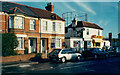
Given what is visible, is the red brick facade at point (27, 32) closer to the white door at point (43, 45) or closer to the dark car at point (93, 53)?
the white door at point (43, 45)

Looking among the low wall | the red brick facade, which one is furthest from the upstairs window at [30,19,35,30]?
the low wall

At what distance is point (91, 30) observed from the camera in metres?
38.2

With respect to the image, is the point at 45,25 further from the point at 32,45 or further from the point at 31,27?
the point at 32,45

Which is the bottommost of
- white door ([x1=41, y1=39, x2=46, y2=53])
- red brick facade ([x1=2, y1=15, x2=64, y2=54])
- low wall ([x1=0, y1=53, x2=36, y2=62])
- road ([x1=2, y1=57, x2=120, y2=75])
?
road ([x1=2, y1=57, x2=120, y2=75])

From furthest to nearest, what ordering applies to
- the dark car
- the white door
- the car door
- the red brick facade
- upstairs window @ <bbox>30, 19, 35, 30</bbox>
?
the white door < upstairs window @ <bbox>30, 19, 35, 30</bbox> < the dark car < the red brick facade < the car door

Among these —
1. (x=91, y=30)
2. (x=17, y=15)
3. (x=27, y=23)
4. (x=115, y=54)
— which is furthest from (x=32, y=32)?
(x=91, y=30)

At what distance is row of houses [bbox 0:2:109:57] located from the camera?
21656 mm

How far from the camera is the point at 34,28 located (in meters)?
25.2

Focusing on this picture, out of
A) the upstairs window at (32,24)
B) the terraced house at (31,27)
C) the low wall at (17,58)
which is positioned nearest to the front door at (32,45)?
the terraced house at (31,27)

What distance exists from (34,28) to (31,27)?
2.10 feet

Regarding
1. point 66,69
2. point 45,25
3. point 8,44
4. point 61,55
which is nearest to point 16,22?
point 8,44

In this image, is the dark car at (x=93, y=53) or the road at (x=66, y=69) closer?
the road at (x=66, y=69)

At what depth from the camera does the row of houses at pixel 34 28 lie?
853 inches

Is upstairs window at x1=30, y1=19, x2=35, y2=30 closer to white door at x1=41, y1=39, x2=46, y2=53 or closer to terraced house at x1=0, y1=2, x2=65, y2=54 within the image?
terraced house at x1=0, y1=2, x2=65, y2=54
